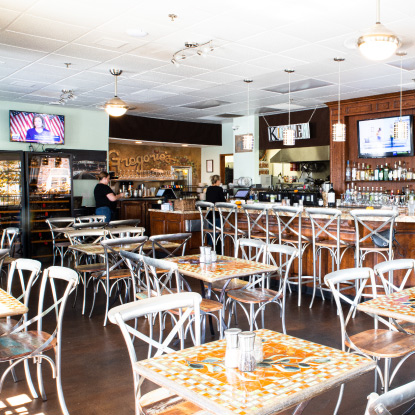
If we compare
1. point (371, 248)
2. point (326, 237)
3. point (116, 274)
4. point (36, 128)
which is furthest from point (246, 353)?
point (36, 128)

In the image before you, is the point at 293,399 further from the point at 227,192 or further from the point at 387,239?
the point at 227,192

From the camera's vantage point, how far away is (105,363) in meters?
3.95

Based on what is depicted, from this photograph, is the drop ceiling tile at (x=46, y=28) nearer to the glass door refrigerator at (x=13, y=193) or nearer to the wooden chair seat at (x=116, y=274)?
the wooden chair seat at (x=116, y=274)

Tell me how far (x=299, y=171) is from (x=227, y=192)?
80.6 inches

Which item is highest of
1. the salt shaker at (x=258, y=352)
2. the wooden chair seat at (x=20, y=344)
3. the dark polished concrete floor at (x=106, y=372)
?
the salt shaker at (x=258, y=352)

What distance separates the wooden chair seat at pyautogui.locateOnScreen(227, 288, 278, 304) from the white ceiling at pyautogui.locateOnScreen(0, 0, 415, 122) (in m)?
2.24

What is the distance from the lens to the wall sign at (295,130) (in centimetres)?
1077

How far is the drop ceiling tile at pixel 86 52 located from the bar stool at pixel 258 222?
265cm

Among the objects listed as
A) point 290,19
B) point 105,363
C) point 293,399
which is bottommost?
point 105,363

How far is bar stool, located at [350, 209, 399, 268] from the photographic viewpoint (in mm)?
5270

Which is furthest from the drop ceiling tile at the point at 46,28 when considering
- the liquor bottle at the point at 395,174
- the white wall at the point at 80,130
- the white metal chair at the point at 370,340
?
the liquor bottle at the point at 395,174

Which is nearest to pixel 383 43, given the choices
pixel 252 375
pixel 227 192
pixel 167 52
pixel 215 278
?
pixel 215 278

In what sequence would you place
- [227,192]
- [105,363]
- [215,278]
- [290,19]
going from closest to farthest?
1. [215,278]
2. [105,363]
3. [290,19]
4. [227,192]

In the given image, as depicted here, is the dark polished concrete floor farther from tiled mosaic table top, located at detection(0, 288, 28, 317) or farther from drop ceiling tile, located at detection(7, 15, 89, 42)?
drop ceiling tile, located at detection(7, 15, 89, 42)
